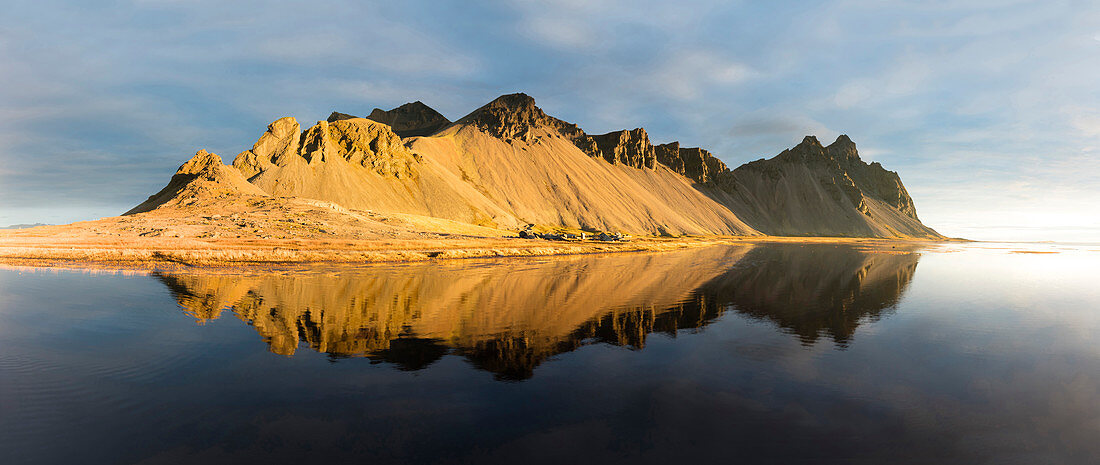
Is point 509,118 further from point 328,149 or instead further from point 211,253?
point 211,253

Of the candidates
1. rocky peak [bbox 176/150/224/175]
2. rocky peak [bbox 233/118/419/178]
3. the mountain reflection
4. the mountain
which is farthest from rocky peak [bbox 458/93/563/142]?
the mountain reflection

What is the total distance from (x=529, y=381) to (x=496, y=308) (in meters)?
10.5

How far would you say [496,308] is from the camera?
2166cm

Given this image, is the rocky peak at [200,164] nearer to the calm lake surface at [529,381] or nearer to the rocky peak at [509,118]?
the calm lake surface at [529,381]

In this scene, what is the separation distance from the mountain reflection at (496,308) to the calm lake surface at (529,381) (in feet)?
0.64

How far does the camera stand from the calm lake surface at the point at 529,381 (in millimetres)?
8070

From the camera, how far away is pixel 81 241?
5166cm

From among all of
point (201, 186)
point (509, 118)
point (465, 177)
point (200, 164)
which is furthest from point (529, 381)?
point (509, 118)

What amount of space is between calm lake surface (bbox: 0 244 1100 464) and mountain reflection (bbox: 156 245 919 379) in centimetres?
19

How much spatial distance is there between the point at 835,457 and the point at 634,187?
17827 cm

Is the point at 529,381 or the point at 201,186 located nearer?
the point at 529,381

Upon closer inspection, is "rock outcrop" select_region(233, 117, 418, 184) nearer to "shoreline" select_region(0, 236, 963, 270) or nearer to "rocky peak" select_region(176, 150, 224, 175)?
"rocky peak" select_region(176, 150, 224, 175)

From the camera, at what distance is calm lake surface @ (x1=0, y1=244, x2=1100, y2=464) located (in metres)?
8.07

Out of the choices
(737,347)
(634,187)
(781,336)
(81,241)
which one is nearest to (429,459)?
(737,347)
